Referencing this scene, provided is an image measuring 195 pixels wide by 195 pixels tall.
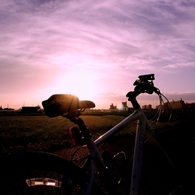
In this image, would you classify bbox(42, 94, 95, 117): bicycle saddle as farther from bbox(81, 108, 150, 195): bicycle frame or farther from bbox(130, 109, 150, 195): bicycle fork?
bbox(130, 109, 150, 195): bicycle fork

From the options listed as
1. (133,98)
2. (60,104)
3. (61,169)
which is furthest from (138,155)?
(60,104)

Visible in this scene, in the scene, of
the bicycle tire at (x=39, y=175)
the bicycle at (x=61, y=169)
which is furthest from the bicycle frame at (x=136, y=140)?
the bicycle tire at (x=39, y=175)

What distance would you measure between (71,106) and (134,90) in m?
1.08

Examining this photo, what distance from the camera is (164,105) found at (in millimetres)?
3512

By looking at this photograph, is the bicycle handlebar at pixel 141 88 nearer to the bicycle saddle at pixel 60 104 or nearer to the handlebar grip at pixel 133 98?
the handlebar grip at pixel 133 98

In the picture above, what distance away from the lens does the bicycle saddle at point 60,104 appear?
2.44 m

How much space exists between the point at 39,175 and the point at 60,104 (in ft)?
2.32

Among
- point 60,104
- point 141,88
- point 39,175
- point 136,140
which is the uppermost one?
point 141,88

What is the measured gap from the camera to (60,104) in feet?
8.06

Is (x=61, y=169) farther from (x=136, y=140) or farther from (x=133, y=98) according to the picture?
(x=133, y=98)

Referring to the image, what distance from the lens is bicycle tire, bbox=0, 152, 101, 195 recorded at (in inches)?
82.6

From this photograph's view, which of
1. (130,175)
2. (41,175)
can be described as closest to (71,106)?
(41,175)

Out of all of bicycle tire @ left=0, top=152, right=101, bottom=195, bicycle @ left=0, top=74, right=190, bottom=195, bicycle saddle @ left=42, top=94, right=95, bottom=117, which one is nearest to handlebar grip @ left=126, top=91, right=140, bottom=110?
bicycle @ left=0, top=74, right=190, bottom=195

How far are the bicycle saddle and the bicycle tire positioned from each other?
0.44m
